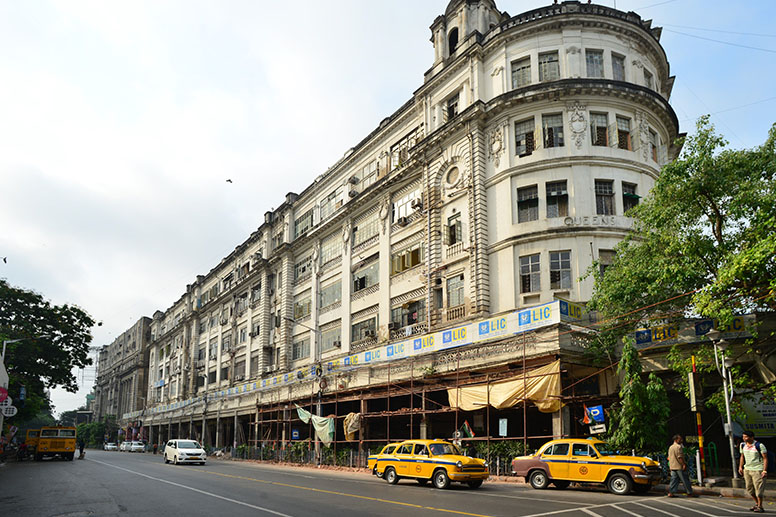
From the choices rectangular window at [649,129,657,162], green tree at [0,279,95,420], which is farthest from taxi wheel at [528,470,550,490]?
green tree at [0,279,95,420]

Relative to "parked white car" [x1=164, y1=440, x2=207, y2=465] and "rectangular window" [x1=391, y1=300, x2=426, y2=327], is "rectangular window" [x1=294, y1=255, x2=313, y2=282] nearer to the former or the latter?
"rectangular window" [x1=391, y1=300, x2=426, y2=327]

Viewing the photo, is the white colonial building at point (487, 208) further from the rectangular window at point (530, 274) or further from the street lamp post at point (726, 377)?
the street lamp post at point (726, 377)

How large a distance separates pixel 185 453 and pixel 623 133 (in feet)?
102

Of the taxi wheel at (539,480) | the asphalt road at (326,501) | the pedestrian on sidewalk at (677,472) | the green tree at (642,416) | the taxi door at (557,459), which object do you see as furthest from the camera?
the green tree at (642,416)

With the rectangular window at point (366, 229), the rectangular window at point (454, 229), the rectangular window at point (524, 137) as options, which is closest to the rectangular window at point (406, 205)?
the rectangular window at point (366, 229)

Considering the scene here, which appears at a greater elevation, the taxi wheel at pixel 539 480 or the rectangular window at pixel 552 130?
the rectangular window at pixel 552 130

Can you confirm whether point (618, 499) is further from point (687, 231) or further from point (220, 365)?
point (220, 365)

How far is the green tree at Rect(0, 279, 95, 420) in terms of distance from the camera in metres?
49.5

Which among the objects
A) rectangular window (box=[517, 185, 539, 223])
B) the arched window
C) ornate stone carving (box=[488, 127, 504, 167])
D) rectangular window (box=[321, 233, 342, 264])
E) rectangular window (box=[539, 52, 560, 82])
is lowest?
rectangular window (box=[517, 185, 539, 223])

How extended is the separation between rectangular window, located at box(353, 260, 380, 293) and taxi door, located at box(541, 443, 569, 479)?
21.5 meters

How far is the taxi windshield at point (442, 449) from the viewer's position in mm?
20141

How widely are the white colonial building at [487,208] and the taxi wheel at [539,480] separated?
12.4ft

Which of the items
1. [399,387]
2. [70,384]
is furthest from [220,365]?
→ [399,387]

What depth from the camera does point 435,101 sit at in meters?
36.0
